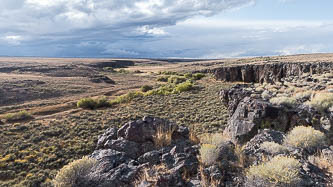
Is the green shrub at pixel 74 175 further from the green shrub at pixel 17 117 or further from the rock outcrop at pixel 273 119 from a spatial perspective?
the green shrub at pixel 17 117

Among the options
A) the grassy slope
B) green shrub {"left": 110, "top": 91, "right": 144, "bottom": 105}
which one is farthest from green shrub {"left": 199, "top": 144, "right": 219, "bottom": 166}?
green shrub {"left": 110, "top": 91, "right": 144, "bottom": 105}

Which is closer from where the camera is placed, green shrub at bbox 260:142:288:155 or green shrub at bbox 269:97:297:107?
green shrub at bbox 260:142:288:155

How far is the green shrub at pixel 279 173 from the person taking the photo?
4.74m

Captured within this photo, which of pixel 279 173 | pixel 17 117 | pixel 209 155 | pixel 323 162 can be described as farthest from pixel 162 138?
pixel 17 117

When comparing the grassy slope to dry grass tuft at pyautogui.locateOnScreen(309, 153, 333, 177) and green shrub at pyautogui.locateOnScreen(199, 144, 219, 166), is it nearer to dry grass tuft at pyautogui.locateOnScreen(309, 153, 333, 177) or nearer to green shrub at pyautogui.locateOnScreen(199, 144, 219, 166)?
green shrub at pyautogui.locateOnScreen(199, 144, 219, 166)

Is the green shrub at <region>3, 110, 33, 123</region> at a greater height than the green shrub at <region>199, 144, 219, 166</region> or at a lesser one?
lesser

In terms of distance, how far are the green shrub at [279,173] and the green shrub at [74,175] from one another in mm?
4077

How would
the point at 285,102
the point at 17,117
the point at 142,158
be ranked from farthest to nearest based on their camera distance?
the point at 17,117 → the point at 285,102 → the point at 142,158

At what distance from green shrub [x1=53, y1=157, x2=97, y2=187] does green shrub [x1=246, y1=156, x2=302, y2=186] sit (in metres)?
4.08

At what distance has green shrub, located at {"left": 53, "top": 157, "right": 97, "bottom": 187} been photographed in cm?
586

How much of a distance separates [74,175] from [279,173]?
4.90 metres

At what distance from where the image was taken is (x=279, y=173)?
482cm

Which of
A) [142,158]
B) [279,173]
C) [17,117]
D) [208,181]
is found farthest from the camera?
[17,117]

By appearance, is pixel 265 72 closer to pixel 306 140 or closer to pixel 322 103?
pixel 322 103
